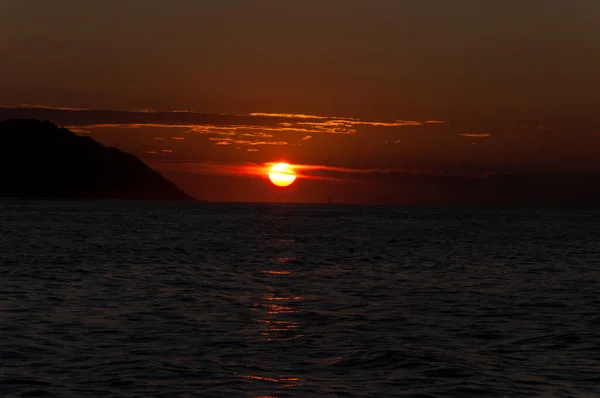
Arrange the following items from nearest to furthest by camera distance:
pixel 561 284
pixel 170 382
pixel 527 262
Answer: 1. pixel 170 382
2. pixel 561 284
3. pixel 527 262

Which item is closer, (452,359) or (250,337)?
(452,359)

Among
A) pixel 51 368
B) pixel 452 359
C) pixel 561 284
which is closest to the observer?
pixel 51 368

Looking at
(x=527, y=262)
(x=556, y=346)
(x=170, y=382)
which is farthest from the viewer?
(x=527, y=262)

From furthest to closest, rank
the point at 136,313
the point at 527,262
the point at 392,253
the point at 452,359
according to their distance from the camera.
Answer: the point at 392,253 < the point at 527,262 < the point at 136,313 < the point at 452,359

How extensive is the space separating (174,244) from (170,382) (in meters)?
51.2

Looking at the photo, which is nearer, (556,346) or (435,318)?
(556,346)

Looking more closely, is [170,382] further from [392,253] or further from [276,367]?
[392,253]

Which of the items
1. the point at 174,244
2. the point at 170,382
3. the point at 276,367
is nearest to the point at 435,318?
the point at 276,367

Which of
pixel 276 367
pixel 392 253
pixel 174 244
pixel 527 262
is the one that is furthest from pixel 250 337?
pixel 174 244

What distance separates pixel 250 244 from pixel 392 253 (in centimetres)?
1579

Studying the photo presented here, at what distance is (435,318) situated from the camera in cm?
2572

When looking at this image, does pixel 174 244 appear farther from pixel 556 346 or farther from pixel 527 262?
pixel 556 346

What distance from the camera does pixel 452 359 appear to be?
19.1m

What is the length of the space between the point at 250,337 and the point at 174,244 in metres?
46.3
